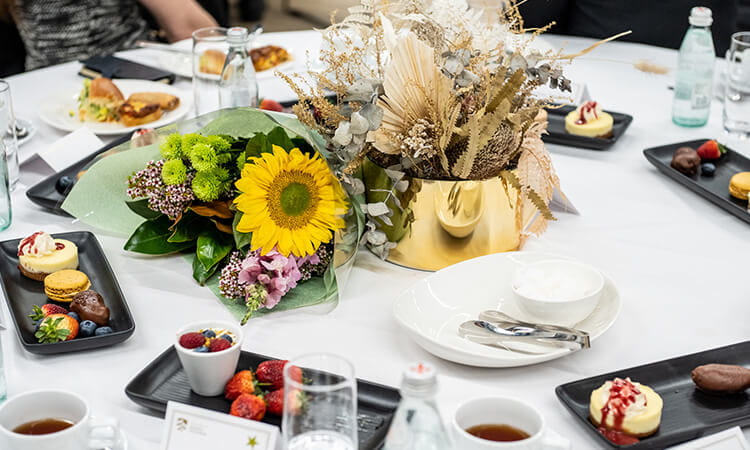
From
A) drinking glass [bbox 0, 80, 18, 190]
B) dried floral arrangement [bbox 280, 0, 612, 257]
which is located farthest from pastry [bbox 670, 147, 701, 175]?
drinking glass [bbox 0, 80, 18, 190]

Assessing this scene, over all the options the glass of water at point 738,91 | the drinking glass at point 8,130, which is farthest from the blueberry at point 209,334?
the glass of water at point 738,91

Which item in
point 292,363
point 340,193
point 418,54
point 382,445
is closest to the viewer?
point 292,363

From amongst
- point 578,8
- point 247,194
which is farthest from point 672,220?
point 578,8

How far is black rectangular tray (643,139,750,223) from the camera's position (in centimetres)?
165

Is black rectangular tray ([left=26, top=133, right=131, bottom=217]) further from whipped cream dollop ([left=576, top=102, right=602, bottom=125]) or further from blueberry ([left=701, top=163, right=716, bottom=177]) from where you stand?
blueberry ([left=701, top=163, right=716, bottom=177])

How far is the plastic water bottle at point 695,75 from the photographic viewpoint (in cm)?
198

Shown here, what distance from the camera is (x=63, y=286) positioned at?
52.2 inches

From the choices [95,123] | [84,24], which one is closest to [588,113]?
[95,123]

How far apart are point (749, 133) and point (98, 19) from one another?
208 cm

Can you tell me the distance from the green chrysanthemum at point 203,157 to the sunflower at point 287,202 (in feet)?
0.19

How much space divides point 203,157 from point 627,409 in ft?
2.43

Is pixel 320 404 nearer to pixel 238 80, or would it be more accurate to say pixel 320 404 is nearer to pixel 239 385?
pixel 239 385

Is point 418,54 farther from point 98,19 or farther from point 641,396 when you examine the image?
point 98,19

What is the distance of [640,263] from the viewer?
4.85 ft
